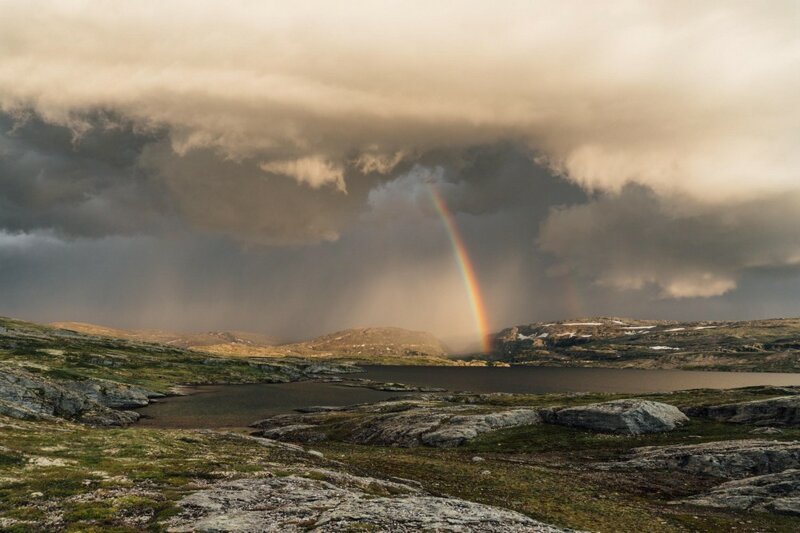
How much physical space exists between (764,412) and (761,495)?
153ft

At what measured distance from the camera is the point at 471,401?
151375mm

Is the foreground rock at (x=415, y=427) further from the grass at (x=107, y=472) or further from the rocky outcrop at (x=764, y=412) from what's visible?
the rocky outcrop at (x=764, y=412)

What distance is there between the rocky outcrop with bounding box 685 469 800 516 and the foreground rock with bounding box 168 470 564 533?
95.1 ft

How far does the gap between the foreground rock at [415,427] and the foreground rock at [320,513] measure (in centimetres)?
5159

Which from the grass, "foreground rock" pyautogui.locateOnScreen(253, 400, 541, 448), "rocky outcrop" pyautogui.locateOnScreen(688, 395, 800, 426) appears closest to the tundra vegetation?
the grass

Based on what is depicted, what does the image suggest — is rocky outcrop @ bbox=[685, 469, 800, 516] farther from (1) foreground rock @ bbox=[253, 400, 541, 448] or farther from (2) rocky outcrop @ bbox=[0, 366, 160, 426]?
(2) rocky outcrop @ bbox=[0, 366, 160, 426]

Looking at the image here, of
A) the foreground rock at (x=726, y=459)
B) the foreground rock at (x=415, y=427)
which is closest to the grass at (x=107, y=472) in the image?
the foreground rock at (x=415, y=427)

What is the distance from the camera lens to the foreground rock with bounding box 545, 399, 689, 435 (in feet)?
260

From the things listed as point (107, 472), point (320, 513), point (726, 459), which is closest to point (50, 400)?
point (107, 472)

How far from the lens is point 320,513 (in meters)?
27.2

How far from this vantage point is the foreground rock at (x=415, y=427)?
83188 mm

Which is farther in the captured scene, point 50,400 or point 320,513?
point 50,400

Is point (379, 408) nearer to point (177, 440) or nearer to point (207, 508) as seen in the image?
point (177, 440)

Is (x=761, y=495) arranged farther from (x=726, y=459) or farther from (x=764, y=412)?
(x=764, y=412)
